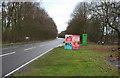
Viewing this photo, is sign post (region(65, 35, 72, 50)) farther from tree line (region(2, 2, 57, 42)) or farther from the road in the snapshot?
tree line (region(2, 2, 57, 42))

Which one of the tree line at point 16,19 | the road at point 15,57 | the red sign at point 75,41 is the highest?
the tree line at point 16,19

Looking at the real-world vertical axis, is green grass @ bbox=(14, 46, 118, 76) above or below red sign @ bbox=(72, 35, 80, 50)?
below

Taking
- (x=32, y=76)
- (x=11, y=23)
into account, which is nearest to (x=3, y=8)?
(x=11, y=23)

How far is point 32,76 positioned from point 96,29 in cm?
3601

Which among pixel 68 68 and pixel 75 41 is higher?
pixel 75 41

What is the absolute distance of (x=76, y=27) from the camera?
41625 mm

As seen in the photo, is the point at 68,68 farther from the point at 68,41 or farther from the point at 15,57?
the point at 68,41

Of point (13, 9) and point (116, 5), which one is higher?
point (13, 9)

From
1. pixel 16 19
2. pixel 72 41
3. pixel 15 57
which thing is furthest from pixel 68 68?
pixel 16 19

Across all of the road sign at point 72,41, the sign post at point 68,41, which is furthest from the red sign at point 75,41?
the sign post at point 68,41

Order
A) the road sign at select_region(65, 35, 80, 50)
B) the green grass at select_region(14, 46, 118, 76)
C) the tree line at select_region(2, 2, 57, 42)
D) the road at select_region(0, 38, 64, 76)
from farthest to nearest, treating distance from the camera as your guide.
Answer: the tree line at select_region(2, 2, 57, 42)
the road sign at select_region(65, 35, 80, 50)
the road at select_region(0, 38, 64, 76)
the green grass at select_region(14, 46, 118, 76)

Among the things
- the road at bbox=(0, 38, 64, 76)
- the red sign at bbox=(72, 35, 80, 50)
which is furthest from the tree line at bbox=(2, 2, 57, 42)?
the red sign at bbox=(72, 35, 80, 50)

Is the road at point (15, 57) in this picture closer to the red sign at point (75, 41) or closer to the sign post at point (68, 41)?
the sign post at point (68, 41)

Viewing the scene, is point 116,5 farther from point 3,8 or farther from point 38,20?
point 38,20
